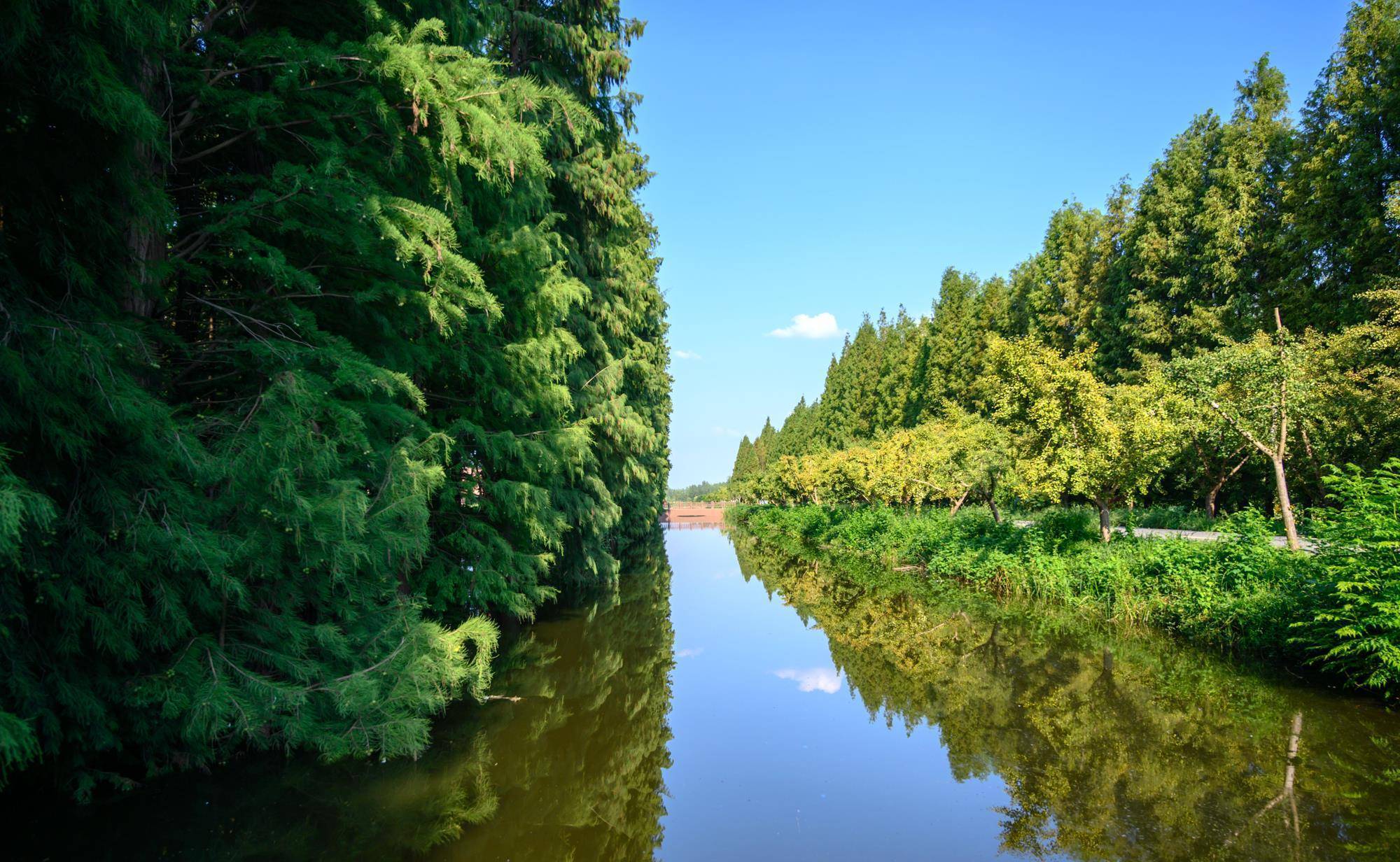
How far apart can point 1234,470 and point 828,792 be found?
66.7ft

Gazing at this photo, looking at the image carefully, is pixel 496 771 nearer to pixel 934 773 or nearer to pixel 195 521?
pixel 195 521

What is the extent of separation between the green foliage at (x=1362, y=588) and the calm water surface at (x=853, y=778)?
56cm

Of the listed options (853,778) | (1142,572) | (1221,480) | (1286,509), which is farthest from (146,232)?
(1221,480)

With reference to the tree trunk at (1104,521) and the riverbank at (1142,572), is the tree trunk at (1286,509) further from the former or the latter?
the tree trunk at (1104,521)

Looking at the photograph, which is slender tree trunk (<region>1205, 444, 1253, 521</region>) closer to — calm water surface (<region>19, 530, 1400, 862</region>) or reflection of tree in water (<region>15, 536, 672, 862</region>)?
calm water surface (<region>19, 530, 1400, 862</region>)

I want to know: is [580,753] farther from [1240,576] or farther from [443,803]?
[1240,576]

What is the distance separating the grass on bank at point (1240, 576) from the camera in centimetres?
797

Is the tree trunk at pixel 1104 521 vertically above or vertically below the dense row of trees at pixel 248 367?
below

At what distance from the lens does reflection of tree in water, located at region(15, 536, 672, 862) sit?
15.9 feet

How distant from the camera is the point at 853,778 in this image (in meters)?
6.94

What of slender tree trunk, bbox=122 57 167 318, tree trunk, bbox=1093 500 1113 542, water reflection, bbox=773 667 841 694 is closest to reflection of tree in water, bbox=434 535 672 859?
water reflection, bbox=773 667 841 694

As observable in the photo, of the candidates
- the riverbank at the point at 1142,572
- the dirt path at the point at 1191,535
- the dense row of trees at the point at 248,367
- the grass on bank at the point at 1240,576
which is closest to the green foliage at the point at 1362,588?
the grass on bank at the point at 1240,576

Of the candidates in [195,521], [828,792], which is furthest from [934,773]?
[195,521]

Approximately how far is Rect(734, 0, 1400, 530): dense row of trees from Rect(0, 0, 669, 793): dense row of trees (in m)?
13.2
